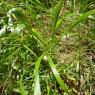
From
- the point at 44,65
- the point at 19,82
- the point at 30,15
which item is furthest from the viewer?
the point at 30,15

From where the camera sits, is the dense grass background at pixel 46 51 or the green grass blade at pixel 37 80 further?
the dense grass background at pixel 46 51

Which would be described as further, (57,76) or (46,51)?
(46,51)

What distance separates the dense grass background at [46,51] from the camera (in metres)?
1.84

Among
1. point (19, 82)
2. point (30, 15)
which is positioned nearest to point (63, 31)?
point (30, 15)

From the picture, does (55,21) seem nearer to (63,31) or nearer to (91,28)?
(63,31)

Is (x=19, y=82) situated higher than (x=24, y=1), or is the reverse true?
(x=24, y=1)

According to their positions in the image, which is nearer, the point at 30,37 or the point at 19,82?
the point at 19,82

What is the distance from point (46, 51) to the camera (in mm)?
1859

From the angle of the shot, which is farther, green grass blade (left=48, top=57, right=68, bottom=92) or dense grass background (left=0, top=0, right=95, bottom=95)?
dense grass background (left=0, top=0, right=95, bottom=95)

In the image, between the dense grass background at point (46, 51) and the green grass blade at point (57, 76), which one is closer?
the green grass blade at point (57, 76)

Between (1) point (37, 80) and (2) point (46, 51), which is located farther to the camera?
(2) point (46, 51)

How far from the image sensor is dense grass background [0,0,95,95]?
1844 mm

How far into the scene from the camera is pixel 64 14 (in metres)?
2.02

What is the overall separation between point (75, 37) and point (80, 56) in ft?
0.38
